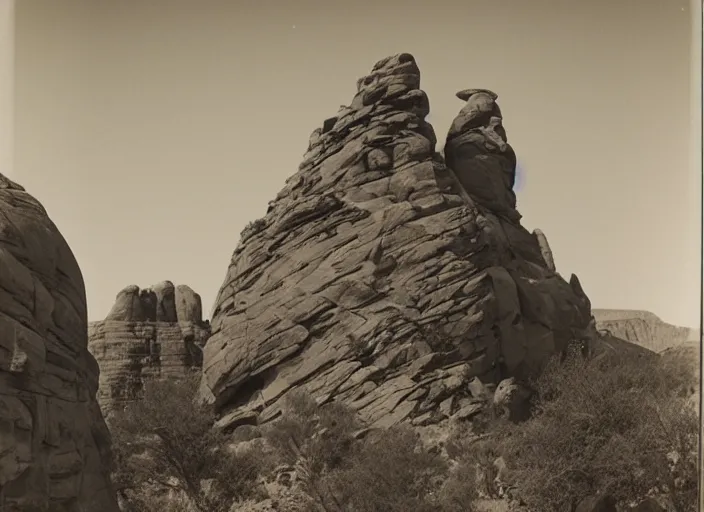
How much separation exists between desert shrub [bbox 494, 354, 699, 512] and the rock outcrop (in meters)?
1.23

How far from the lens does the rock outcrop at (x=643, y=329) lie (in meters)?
21.1

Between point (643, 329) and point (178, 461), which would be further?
point (643, 329)

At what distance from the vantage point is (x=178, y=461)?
20.4 meters

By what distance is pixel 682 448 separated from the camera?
17453mm

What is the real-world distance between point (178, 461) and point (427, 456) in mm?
5556

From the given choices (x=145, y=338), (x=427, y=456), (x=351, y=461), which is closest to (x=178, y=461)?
(x=351, y=461)

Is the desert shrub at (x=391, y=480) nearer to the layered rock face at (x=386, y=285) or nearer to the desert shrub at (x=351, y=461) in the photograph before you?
the desert shrub at (x=351, y=461)

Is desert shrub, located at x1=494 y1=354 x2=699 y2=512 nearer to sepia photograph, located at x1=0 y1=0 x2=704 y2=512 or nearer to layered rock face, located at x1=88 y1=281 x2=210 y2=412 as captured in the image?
sepia photograph, located at x1=0 y1=0 x2=704 y2=512

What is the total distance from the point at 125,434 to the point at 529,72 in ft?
44.4

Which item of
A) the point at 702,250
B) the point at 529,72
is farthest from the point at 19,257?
the point at 529,72

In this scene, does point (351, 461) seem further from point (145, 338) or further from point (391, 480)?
point (145, 338)

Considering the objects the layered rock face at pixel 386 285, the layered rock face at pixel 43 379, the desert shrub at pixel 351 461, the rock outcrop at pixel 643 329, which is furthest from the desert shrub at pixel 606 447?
the layered rock face at pixel 43 379

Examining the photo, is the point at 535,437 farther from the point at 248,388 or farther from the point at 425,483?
the point at 248,388

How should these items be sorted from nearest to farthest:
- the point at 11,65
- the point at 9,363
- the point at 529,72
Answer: the point at 9,363 → the point at 11,65 → the point at 529,72
